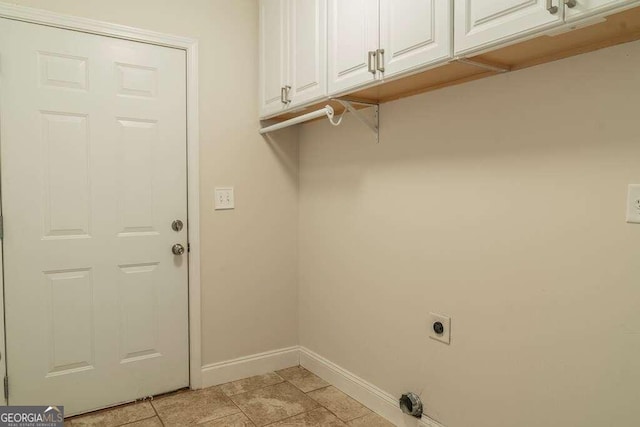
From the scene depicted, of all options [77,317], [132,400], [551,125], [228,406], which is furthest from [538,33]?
[132,400]

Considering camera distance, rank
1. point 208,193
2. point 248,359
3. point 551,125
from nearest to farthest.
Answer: point 551,125 < point 208,193 < point 248,359

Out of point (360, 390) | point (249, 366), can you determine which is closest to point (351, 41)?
point (360, 390)

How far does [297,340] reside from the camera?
2941mm

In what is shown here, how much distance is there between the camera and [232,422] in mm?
2166

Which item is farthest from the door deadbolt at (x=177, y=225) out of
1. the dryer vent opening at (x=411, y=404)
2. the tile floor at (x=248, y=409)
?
the dryer vent opening at (x=411, y=404)

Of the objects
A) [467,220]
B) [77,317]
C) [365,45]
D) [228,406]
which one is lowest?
[228,406]

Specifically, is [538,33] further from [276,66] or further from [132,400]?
[132,400]

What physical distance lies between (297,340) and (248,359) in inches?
14.7

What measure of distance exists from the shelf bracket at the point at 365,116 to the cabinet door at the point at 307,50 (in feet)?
0.42

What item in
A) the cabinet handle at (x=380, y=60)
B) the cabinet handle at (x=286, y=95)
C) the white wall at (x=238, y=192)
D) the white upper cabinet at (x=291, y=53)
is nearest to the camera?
the cabinet handle at (x=380, y=60)

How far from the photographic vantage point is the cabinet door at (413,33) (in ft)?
4.85

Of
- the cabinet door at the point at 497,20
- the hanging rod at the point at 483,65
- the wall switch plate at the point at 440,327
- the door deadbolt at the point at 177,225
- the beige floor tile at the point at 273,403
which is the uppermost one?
the cabinet door at the point at 497,20

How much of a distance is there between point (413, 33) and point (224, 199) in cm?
149

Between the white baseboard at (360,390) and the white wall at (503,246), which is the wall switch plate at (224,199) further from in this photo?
the white baseboard at (360,390)
